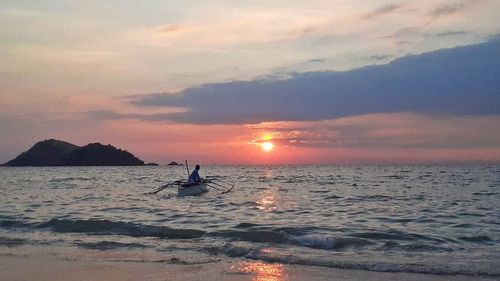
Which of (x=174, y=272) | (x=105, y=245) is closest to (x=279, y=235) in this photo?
(x=105, y=245)

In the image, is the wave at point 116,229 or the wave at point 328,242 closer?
the wave at point 328,242

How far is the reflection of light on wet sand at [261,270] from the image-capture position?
10599mm

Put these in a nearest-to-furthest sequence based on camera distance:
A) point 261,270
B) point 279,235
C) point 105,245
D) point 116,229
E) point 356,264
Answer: point 261,270
point 356,264
point 105,245
point 279,235
point 116,229

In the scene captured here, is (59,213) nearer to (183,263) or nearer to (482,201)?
(183,263)

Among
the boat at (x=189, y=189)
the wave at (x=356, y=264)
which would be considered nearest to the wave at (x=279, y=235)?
the wave at (x=356, y=264)

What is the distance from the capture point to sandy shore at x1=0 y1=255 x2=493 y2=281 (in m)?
10.5

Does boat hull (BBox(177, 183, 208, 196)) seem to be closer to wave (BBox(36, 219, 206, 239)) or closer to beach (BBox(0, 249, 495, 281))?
wave (BBox(36, 219, 206, 239))

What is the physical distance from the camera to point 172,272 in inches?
432

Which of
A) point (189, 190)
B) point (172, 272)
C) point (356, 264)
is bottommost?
point (356, 264)

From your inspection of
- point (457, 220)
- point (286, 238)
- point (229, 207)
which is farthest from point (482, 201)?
point (286, 238)

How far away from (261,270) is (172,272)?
6.22 feet

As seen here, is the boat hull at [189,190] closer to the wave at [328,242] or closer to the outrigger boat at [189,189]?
the outrigger boat at [189,189]

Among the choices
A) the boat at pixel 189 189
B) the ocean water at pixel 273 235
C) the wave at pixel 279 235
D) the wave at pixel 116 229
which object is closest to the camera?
the ocean water at pixel 273 235

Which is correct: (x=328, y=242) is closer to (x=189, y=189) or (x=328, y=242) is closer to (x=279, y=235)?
(x=279, y=235)
